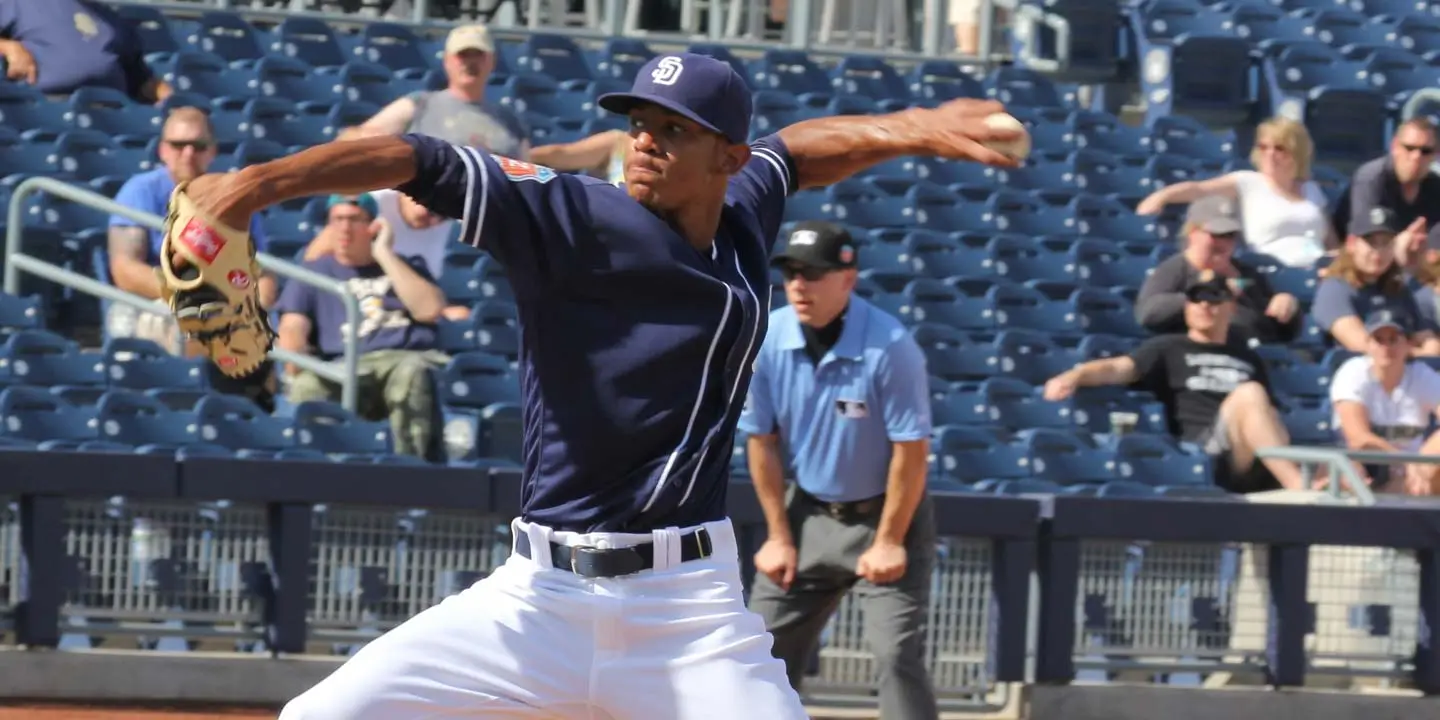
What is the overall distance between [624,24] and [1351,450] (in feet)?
18.8

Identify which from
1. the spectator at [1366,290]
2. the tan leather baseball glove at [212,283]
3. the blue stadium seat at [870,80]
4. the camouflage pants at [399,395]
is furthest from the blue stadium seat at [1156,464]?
the tan leather baseball glove at [212,283]

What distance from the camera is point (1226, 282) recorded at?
1088 cm

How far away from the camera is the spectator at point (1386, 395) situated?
10.6 m

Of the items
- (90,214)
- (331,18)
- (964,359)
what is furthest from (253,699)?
(331,18)

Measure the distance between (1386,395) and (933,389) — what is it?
7.08ft

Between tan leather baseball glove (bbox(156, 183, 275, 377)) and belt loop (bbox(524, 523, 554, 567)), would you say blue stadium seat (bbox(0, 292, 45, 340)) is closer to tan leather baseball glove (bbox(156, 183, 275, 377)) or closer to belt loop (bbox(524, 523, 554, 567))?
belt loop (bbox(524, 523, 554, 567))

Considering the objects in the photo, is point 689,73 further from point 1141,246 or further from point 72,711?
point 1141,246

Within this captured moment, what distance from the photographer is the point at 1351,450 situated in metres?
10.2

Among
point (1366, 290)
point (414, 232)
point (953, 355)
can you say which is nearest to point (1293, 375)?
point (1366, 290)

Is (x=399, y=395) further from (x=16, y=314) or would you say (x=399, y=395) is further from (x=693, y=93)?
(x=693, y=93)

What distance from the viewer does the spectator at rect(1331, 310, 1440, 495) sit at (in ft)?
34.7

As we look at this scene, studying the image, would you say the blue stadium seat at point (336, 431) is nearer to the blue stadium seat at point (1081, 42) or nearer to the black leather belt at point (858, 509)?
the black leather belt at point (858, 509)

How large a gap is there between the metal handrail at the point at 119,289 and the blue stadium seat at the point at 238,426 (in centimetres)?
38

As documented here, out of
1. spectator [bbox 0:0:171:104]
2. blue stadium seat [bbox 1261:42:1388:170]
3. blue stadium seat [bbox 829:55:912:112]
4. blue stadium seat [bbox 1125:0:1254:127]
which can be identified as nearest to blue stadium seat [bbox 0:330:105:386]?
spectator [bbox 0:0:171:104]
